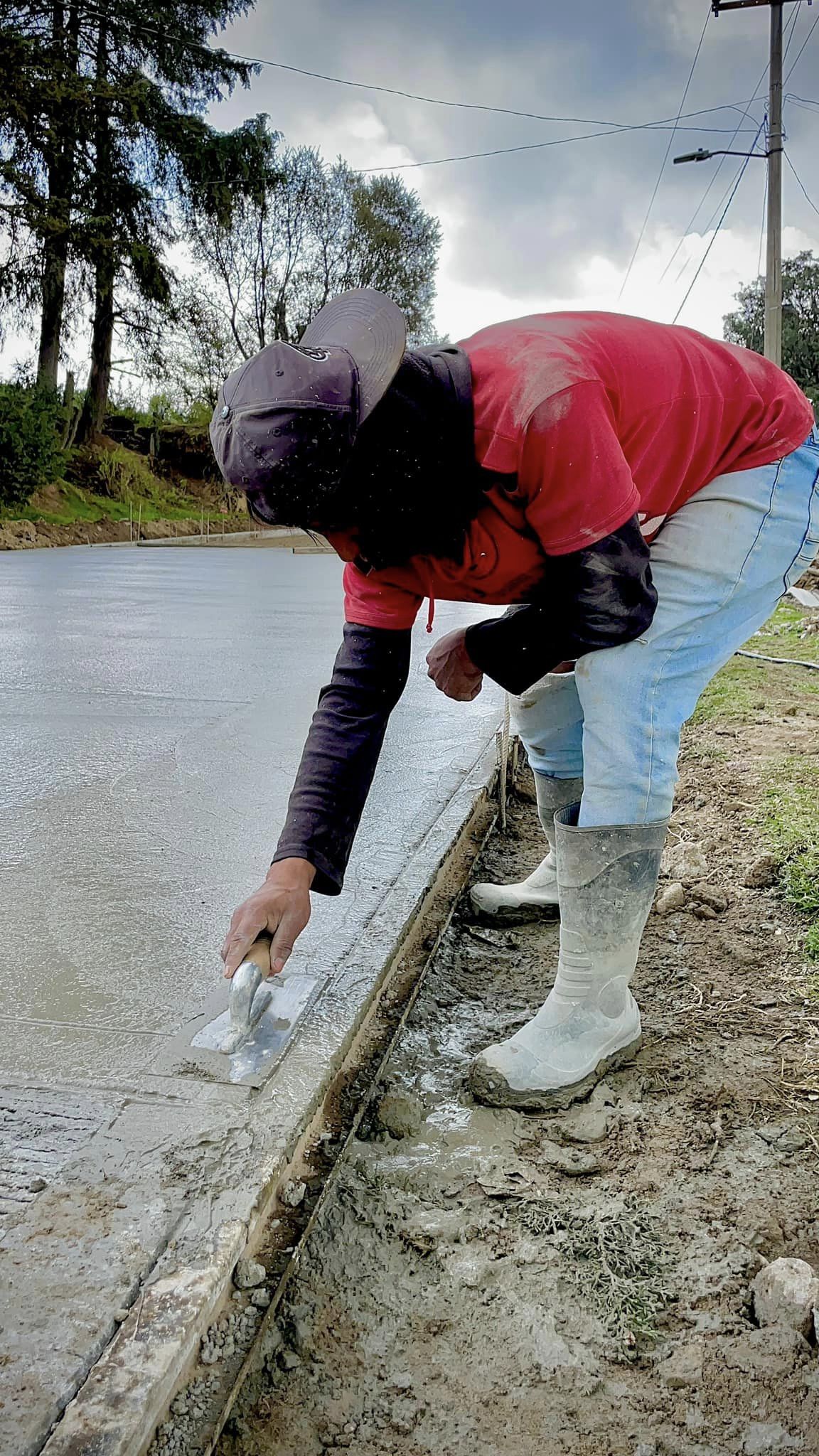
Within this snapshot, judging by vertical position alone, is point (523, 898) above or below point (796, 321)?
below

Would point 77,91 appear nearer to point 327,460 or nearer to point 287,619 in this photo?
point 287,619

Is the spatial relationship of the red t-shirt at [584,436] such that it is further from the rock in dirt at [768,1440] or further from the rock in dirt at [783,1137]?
the rock in dirt at [768,1440]

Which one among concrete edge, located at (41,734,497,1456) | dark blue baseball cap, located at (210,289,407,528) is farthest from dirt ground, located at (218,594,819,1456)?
dark blue baseball cap, located at (210,289,407,528)

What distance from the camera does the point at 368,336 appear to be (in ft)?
5.35

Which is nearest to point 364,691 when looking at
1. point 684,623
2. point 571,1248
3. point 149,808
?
point 684,623

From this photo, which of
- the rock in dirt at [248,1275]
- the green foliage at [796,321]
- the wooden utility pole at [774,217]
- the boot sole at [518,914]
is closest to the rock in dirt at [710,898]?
the boot sole at [518,914]

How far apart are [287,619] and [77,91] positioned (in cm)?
1698

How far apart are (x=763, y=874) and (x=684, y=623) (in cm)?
125

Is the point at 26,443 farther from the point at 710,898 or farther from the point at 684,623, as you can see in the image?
the point at 684,623

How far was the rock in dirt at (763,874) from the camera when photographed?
114 inches

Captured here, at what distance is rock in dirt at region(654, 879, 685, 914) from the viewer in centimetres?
277

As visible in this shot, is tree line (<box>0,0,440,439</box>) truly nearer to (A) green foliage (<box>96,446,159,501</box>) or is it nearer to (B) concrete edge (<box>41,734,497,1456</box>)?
(A) green foliage (<box>96,446,159,501</box>)

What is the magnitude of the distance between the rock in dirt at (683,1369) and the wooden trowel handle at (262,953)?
35.5 inches

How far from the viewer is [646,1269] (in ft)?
5.06
